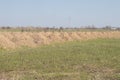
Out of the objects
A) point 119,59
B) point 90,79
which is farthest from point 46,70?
point 119,59

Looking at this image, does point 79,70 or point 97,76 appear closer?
point 97,76

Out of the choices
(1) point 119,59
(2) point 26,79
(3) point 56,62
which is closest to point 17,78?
(2) point 26,79

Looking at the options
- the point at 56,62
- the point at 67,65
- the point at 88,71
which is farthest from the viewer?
the point at 56,62

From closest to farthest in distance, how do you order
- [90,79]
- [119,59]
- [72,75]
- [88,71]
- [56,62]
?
[90,79] < [72,75] < [88,71] < [56,62] < [119,59]

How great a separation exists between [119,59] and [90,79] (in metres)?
7.24

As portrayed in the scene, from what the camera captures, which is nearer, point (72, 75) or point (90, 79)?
point (90, 79)

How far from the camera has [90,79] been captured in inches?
514

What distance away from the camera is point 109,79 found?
1313cm

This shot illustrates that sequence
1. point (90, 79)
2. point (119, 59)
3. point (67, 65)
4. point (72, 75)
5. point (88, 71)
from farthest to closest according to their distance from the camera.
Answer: point (119, 59) < point (67, 65) < point (88, 71) < point (72, 75) < point (90, 79)

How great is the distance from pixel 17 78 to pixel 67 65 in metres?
4.57

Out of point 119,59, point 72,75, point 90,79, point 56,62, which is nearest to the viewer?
point 90,79

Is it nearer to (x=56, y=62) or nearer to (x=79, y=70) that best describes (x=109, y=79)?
(x=79, y=70)

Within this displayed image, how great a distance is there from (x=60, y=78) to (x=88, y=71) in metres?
2.47

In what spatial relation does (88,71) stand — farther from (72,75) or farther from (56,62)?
(56,62)
